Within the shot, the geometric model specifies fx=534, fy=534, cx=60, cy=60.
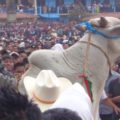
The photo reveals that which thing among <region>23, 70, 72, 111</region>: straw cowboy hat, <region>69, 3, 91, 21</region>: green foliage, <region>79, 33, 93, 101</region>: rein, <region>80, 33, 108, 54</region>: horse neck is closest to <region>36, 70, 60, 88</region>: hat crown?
<region>23, 70, 72, 111</region>: straw cowboy hat

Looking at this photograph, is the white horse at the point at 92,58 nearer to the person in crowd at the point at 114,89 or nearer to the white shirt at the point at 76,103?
the person in crowd at the point at 114,89

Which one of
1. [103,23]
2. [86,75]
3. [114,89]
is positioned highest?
[103,23]

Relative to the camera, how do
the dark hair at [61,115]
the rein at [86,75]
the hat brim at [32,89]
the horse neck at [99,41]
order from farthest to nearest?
the horse neck at [99,41] → the rein at [86,75] → the hat brim at [32,89] → the dark hair at [61,115]

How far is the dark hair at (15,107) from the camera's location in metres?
1.71

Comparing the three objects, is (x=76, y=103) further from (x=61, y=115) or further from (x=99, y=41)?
(x=99, y=41)

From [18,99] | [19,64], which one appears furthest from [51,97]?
[19,64]

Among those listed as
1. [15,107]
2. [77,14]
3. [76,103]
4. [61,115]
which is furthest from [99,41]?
[77,14]

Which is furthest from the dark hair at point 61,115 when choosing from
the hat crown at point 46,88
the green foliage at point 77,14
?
the green foliage at point 77,14

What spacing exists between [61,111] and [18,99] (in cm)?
30

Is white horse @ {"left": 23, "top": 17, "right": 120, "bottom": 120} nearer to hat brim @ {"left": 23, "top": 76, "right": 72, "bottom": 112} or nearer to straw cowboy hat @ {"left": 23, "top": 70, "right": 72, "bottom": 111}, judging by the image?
hat brim @ {"left": 23, "top": 76, "right": 72, "bottom": 112}

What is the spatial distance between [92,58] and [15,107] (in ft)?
Result: 8.95

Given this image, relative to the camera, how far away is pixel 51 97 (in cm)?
335

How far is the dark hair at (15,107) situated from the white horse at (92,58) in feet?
8.06

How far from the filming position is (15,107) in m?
1.74
